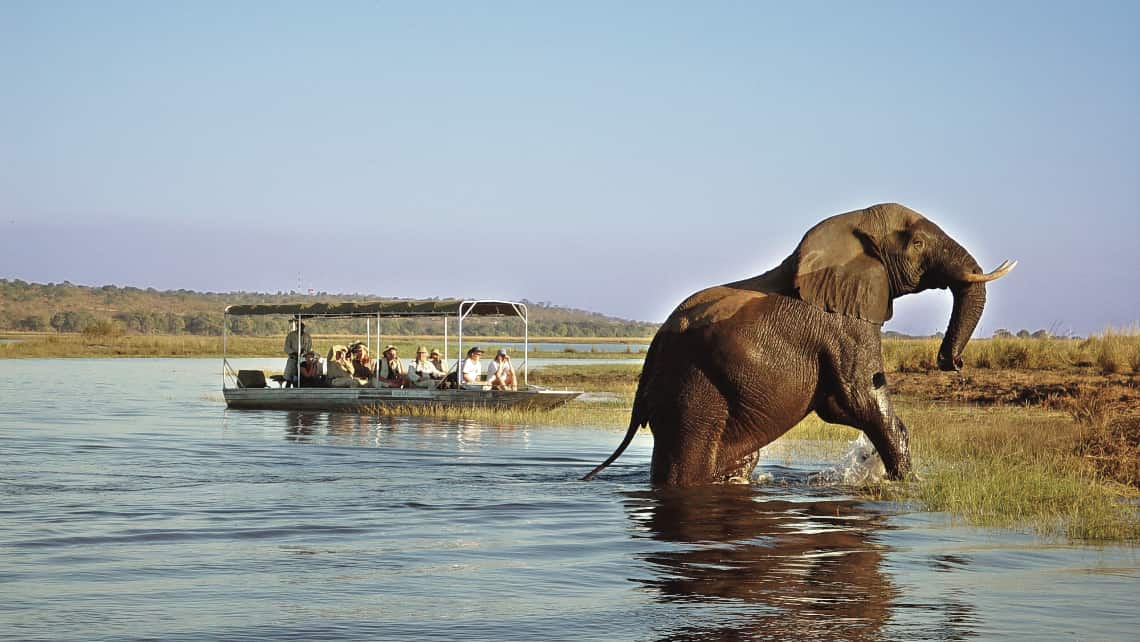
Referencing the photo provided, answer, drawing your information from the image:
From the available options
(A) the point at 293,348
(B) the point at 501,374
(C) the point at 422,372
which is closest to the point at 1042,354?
(B) the point at 501,374

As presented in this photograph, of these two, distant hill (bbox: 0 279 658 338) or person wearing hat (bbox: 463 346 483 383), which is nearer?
person wearing hat (bbox: 463 346 483 383)

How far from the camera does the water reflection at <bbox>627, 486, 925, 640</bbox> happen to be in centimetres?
755

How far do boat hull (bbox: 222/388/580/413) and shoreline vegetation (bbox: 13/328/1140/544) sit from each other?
417 mm

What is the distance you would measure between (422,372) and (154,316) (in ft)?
341

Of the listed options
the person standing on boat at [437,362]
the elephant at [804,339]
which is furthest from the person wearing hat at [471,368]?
the elephant at [804,339]

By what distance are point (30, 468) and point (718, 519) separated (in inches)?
330

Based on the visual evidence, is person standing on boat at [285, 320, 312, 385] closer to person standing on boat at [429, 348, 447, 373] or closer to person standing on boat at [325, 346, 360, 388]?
person standing on boat at [325, 346, 360, 388]

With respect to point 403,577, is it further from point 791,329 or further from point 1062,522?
point 1062,522

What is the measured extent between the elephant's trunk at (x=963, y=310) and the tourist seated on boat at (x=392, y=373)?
56.1ft

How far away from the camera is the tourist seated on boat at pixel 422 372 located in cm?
2739

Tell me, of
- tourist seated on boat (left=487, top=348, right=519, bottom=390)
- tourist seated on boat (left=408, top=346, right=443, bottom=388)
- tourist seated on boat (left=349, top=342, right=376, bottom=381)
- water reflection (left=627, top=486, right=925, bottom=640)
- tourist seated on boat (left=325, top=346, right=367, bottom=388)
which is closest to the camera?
water reflection (left=627, top=486, right=925, bottom=640)

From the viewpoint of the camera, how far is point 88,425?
22.6 meters

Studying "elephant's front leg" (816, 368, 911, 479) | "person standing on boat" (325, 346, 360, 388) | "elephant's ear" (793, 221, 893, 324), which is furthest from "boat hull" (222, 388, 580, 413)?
"elephant's ear" (793, 221, 893, 324)

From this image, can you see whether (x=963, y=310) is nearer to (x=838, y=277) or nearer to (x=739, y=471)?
(x=838, y=277)
